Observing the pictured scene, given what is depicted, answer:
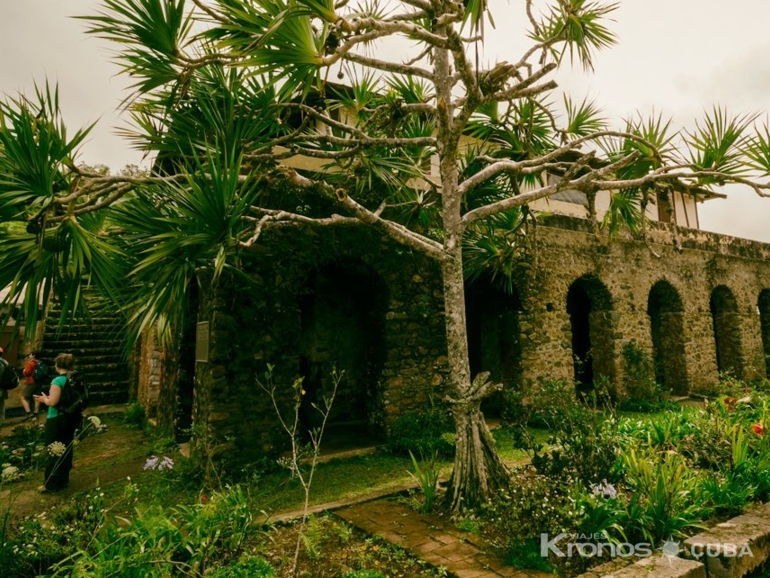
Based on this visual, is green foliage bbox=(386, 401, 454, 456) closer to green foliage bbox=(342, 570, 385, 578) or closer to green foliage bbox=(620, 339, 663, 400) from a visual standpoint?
green foliage bbox=(342, 570, 385, 578)

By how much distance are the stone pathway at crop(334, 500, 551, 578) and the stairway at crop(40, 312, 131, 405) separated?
8749 mm

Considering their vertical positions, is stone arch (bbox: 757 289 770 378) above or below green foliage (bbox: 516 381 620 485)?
above

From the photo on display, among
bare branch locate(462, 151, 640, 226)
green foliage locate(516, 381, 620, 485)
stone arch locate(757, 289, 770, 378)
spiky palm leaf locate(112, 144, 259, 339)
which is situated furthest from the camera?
stone arch locate(757, 289, 770, 378)

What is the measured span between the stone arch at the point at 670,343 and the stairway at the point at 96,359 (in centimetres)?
1232

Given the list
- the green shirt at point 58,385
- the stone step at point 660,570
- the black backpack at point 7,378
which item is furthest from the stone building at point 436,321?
the stone step at point 660,570

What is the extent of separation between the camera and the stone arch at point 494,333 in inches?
300

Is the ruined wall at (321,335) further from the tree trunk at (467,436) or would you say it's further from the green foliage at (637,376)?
the green foliage at (637,376)

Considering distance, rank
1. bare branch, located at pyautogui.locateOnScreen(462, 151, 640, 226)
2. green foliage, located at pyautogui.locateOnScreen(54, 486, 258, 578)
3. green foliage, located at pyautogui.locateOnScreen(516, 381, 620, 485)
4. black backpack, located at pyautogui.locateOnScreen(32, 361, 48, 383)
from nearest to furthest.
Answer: green foliage, located at pyautogui.locateOnScreen(54, 486, 258, 578) < green foliage, located at pyautogui.locateOnScreen(516, 381, 620, 485) < bare branch, located at pyautogui.locateOnScreen(462, 151, 640, 226) < black backpack, located at pyautogui.locateOnScreen(32, 361, 48, 383)

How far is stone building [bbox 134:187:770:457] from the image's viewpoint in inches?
201

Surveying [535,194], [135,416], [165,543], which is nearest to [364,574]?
[165,543]

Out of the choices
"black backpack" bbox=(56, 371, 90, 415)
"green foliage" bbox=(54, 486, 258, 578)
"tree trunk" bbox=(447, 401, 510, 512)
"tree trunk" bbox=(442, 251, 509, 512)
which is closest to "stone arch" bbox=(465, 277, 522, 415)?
"tree trunk" bbox=(442, 251, 509, 512)

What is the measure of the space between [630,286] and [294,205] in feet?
23.2

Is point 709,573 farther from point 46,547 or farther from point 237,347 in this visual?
point 237,347

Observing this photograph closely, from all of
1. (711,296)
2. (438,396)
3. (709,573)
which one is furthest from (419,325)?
(711,296)
